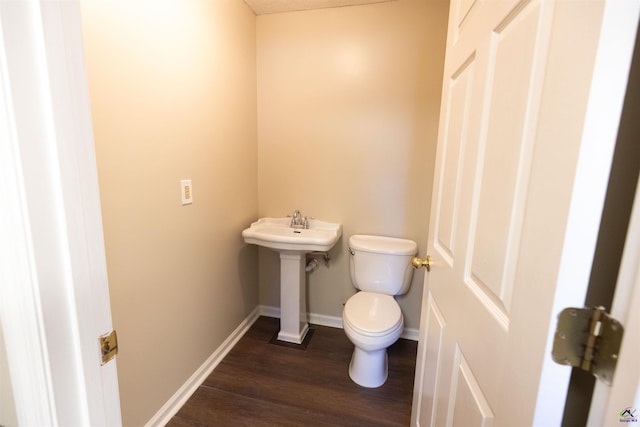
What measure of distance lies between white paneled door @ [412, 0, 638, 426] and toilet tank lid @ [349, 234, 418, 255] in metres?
0.94

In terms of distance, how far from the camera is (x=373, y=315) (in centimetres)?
161

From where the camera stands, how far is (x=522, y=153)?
0.48 m

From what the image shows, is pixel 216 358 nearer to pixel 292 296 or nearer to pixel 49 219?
pixel 292 296

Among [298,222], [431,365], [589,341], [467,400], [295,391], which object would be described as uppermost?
[589,341]

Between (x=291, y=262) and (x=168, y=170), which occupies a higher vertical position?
(x=168, y=170)

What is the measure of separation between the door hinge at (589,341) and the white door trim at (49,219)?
72cm

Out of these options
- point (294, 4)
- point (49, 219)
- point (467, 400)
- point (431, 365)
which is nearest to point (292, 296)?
point (431, 365)

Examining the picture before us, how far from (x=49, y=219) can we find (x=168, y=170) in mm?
974

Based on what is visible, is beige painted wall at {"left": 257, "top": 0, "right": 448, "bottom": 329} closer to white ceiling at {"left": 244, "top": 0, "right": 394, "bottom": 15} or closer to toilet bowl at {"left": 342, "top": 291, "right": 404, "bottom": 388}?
white ceiling at {"left": 244, "top": 0, "right": 394, "bottom": 15}

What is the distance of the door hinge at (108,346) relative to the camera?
0.50 meters

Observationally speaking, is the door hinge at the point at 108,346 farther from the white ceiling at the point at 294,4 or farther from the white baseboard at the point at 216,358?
the white ceiling at the point at 294,4

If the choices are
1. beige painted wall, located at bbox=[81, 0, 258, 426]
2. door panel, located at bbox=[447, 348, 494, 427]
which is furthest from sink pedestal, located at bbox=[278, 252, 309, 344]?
door panel, located at bbox=[447, 348, 494, 427]

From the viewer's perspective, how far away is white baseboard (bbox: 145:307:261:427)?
1.35 meters

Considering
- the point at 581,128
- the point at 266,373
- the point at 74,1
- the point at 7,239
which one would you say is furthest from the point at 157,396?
the point at 581,128
